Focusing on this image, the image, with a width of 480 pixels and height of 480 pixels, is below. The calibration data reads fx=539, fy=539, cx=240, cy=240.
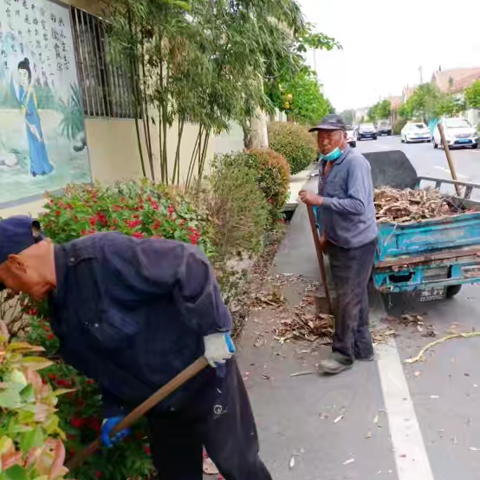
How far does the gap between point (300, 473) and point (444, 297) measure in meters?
3.21

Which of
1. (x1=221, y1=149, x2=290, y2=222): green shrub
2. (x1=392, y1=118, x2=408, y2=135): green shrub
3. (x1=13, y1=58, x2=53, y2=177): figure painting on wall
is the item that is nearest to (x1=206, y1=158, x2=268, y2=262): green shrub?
(x1=13, y1=58, x2=53, y2=177): figure painting on wall

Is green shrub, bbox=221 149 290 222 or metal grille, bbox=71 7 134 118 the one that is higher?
metal grille, bbox=71 7 134 118

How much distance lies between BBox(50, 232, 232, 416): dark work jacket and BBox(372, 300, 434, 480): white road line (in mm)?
1513

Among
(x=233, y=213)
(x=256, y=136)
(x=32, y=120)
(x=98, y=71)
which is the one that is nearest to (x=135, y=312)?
(x=32, y=120)

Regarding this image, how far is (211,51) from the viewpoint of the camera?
5805 millimetres

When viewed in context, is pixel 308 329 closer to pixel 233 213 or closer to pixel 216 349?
pixel 233 213

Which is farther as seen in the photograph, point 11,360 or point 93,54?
point 93,54

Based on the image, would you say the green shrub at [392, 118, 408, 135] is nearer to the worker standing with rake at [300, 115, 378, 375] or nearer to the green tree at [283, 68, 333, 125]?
the green tree at [283, 68, 333, 125]

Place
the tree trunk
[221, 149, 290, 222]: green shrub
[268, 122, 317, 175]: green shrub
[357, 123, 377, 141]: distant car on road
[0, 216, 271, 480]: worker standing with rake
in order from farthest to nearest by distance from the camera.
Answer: [357, 123, 377, 141]: distant car on road, [268, 122, 317, 175]: green shrub, the tree trunk, [221, 149, 290, 222]: green shrub, [0, 216, 271, 480]: worker standing with rake

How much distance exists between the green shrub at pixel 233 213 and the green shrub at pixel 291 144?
10.5 m

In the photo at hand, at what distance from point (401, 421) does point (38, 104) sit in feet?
13.0

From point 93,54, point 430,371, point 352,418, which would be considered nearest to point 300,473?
point 352,418

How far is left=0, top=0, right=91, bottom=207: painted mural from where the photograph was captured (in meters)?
4.41

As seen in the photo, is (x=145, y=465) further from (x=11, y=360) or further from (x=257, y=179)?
(x=257, y=179)
